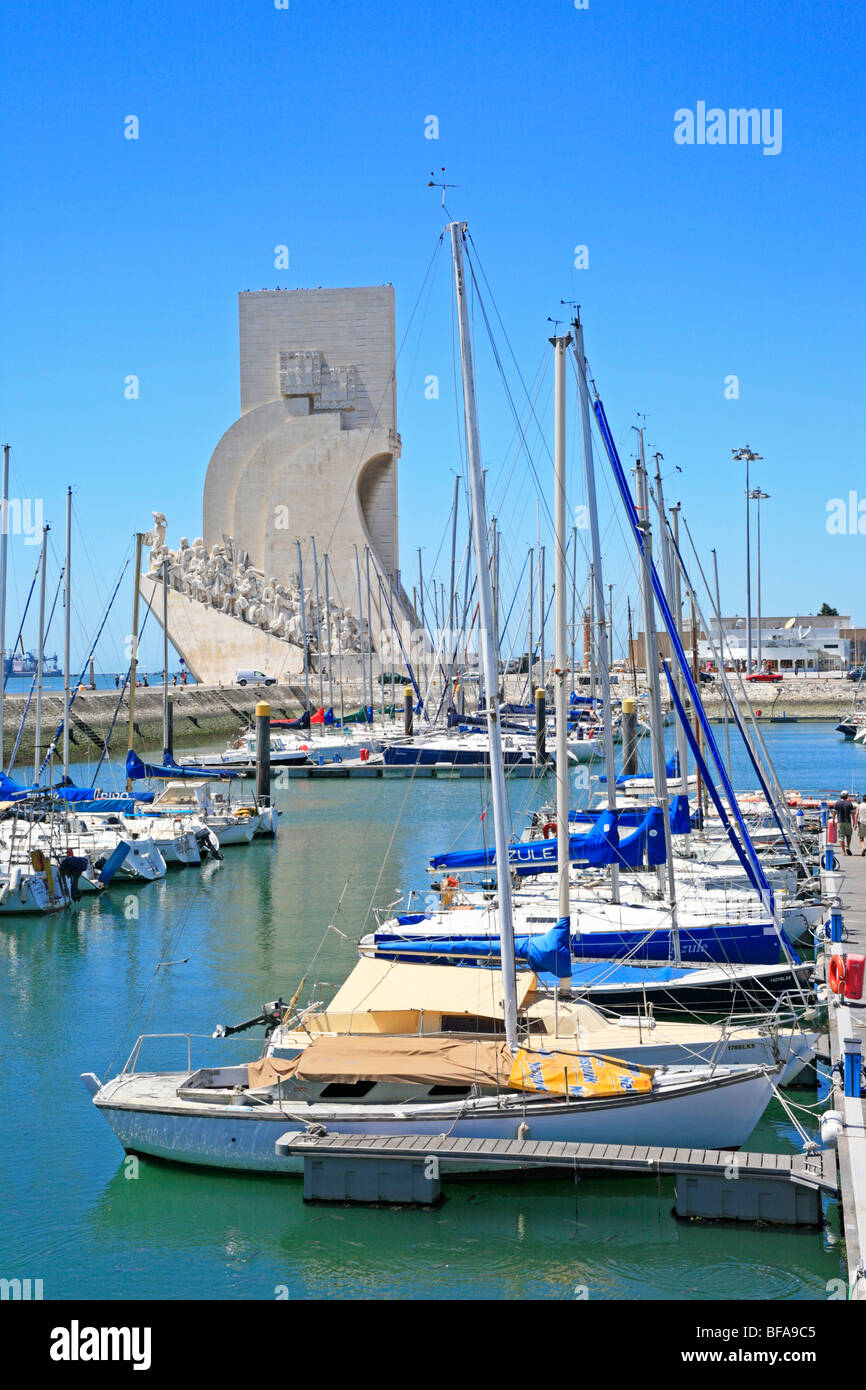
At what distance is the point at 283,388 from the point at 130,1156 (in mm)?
54390

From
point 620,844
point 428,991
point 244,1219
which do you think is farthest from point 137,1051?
point 620,844

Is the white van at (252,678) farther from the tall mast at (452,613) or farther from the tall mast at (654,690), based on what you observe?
the tall mast at (654,690)

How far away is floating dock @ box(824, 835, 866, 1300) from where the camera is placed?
7203mm

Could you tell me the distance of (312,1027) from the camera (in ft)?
34.5

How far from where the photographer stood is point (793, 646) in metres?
78.8

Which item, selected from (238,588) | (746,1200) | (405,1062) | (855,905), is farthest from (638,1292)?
(238,588)

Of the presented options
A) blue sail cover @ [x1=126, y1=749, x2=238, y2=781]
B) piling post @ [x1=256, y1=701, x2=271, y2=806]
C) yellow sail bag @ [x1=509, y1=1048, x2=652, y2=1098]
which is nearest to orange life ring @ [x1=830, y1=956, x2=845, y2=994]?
yellow sail bag @ [x1=509, y1=1048, x2=652, y2=1098]

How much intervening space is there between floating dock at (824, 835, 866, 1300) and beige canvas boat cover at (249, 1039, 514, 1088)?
2126 millimetres

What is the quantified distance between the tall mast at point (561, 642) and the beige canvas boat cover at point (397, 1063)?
74.1 inches

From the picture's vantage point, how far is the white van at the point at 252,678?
5444 cm

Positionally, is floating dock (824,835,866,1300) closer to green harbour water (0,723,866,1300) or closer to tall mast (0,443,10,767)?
green harbour water (0,723,866,1300)

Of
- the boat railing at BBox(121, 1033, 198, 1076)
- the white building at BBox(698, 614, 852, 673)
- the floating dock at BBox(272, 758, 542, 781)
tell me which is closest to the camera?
the boat railing at BBox(121, 1033, 198, 1076)

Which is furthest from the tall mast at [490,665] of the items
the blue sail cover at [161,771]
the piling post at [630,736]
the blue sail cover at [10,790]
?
the blue sail cover at [161,771]

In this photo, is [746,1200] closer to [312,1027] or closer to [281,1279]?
[281,1279]
